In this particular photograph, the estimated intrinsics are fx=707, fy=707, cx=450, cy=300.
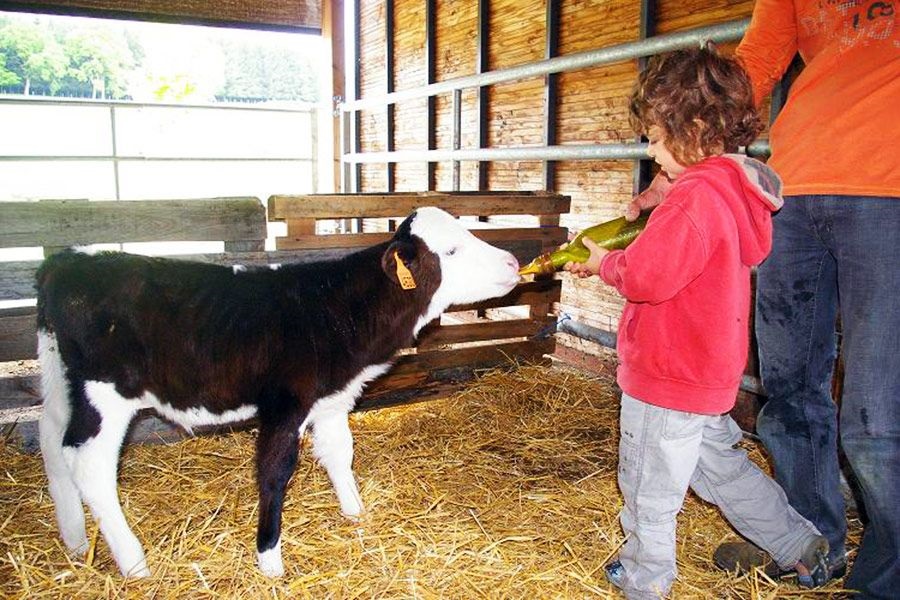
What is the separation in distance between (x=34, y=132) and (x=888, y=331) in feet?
47.5

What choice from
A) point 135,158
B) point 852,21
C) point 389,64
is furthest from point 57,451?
point 135,158

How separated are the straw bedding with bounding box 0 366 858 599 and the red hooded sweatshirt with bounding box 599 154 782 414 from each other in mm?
898

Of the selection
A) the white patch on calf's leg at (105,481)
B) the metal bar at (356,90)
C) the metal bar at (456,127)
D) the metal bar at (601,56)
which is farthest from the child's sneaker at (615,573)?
the metal bar at (356,90)

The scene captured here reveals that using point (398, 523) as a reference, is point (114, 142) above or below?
above

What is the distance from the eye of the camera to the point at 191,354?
2.88 m

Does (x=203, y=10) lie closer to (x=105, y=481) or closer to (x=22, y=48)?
(x=105, y=481)

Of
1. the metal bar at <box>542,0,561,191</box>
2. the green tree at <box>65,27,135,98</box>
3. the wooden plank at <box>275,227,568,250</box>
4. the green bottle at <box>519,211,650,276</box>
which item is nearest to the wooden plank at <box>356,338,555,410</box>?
the wooden plank at <box>275,227,568,250</box>

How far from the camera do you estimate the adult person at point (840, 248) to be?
2311 millimetres

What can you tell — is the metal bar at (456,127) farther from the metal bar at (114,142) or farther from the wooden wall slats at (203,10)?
the metal bar at (114,142)

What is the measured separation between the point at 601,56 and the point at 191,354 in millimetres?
3826

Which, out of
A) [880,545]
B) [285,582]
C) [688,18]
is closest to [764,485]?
[880,545]

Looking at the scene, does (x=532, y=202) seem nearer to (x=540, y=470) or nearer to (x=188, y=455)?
(x=540, y=470)

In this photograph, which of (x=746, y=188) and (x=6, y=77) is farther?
(x=6, y=77)

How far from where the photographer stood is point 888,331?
234cm
